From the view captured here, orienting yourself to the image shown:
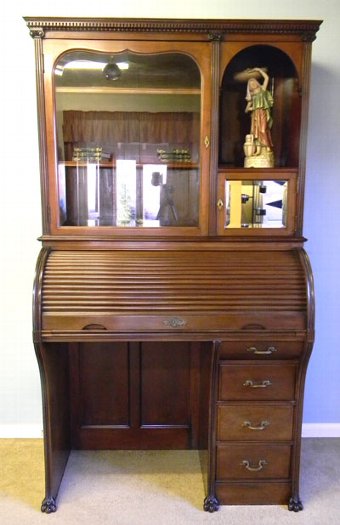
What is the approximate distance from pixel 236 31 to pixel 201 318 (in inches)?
45.1

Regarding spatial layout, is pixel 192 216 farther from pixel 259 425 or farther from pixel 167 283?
pixel 259 425

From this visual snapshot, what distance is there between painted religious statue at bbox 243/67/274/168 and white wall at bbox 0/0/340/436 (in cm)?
38

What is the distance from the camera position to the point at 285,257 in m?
1.96

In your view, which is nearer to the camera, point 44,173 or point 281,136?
point 44,173

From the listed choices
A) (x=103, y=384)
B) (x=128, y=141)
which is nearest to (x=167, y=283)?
(x=128, y=141)

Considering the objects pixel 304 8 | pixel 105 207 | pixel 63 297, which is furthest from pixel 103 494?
pixel 304 8

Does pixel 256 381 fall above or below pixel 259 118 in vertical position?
below

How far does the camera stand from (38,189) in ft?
7.68

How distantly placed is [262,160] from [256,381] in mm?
945

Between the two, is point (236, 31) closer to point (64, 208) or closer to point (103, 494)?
point (64, 208)

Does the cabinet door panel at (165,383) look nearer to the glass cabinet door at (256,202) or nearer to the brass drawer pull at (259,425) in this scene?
the brass drawer pull at (259,425)

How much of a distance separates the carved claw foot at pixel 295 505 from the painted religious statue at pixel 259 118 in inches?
57.0

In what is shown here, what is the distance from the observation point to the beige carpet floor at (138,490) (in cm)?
194

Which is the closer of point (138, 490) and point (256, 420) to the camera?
point (256, 420)
